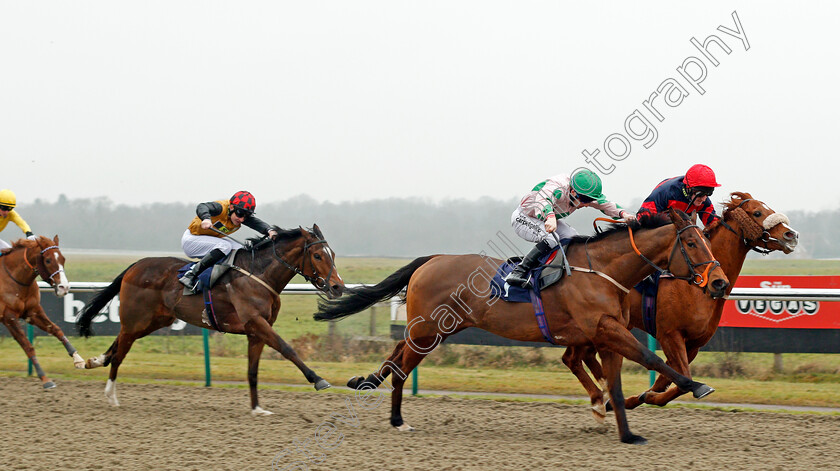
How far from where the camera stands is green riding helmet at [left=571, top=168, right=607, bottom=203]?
5.28 metres

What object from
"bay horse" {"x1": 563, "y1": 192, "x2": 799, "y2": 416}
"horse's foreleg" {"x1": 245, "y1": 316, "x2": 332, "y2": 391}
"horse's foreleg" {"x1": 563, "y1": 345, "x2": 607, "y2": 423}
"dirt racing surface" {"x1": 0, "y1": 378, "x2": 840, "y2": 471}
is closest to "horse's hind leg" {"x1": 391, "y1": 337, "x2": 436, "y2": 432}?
"dirt racing surface" {"x1": 0, "y1": 378, "x2": 840, "y2": 471}

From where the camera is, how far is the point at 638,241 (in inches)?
199

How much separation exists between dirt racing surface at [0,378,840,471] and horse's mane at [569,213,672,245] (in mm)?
Result: 1359

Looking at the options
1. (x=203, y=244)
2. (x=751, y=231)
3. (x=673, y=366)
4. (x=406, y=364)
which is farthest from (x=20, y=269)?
(x=751, y=231)

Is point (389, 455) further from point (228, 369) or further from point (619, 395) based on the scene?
point (228, 369)

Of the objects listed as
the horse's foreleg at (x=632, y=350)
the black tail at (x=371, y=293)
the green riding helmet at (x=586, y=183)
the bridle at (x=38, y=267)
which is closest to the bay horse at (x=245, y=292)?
the black tail at (x=371, y=293)

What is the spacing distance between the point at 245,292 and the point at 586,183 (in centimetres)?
287

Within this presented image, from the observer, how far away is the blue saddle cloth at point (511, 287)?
526 cm

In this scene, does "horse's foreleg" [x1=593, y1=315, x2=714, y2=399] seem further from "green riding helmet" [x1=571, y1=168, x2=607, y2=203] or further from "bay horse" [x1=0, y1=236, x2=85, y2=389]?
"bay horse" [x1=0, y1=236, x2=85, y2=389]

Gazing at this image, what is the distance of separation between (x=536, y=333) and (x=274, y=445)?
189 centimetres

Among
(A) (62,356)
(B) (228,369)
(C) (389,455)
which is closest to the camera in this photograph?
(C) (389,455)

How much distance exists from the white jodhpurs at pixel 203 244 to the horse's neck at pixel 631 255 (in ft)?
10.6

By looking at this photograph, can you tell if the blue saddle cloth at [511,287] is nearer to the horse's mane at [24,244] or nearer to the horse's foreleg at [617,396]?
the horse's foreleg at [617,396]

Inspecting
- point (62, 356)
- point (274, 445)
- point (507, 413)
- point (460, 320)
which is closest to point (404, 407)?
point (507, 413)
